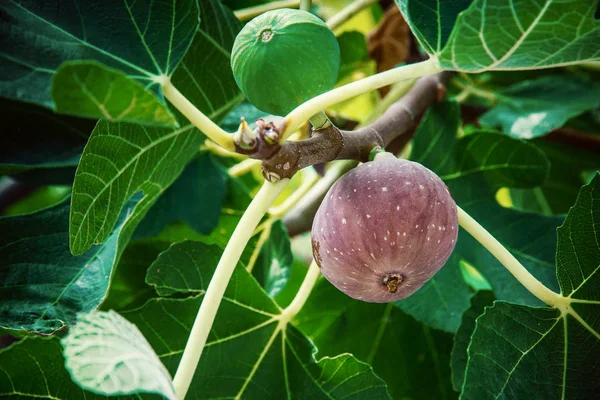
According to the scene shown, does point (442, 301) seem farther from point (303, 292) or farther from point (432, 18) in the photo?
point (432, 18)

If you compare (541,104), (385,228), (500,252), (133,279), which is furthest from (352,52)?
(385,228)

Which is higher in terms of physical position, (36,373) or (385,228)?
(385,228)

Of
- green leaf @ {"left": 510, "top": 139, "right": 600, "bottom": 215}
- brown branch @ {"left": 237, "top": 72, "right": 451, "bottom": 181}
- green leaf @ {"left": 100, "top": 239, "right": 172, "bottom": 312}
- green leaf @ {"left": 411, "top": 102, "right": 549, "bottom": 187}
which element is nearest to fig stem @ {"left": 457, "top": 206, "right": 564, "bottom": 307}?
brown branch @ {"left": 237, "top": 72, "right": 451, "bottom": 181}

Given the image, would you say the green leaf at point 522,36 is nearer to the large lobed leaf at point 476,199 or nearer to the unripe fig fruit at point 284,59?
the unripe fig fruit at point 284,59

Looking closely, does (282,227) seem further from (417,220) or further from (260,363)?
(417,220)

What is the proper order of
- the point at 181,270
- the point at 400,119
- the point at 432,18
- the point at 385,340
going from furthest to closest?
the point at 385,340
the point at 400,119
the point at 181,270
the point at 432,18
